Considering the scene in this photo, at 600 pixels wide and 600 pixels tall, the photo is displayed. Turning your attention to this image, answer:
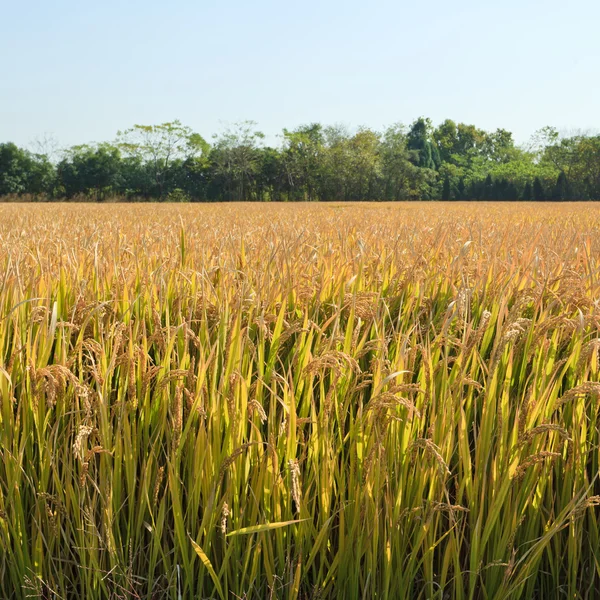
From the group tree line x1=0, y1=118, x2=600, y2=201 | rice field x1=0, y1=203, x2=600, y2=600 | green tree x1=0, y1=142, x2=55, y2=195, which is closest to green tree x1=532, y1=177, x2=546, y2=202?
tree line x1=0, y1=118, x2=600, y2=201

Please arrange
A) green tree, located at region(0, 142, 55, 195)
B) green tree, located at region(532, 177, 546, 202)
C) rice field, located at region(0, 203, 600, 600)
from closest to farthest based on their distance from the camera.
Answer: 1. rice field, located at region(0, 203, 600, 600)
2. green tree, located at region(0, 142, 55, 195)
3. green tree, located at region(532, 177, 546, 202)

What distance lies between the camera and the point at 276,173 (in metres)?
49.9

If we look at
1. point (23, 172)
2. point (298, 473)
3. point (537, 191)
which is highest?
point (23, 172)

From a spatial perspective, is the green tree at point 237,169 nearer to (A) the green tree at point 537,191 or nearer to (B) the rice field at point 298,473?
(A) the green tree at point 537,191

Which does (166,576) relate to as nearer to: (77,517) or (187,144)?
(77,517)

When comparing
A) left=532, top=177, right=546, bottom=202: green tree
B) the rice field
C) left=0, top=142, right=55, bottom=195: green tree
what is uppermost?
left=0, top=142, right=55, bottom=195: green tree

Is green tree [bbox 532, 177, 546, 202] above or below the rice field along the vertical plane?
above

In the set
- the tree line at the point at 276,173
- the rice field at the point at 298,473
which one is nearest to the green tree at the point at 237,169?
the tree line at the point at 276,173

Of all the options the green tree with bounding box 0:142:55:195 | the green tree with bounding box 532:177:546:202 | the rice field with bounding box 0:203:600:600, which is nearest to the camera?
the rice field with bounding box 0:203:600:600

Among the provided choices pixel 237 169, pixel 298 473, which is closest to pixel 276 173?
pixel 237 169

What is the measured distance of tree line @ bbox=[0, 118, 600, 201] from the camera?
45.4 meters

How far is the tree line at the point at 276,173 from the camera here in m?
45.4

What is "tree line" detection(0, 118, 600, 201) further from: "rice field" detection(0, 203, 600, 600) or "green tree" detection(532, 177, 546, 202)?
"rice field" detection(0, 203, 600, 600)

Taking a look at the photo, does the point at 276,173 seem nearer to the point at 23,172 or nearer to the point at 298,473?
the point at 23,172
